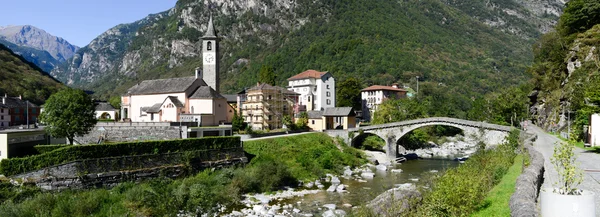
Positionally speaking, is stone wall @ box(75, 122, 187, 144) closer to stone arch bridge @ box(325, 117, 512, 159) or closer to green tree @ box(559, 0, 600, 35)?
stone arch bridge @ box(325, 117, 512, 159)

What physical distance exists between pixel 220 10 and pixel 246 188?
176723 mm

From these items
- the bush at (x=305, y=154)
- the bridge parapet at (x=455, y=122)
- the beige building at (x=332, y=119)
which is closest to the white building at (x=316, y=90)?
the beige building at (x=332, y=119)

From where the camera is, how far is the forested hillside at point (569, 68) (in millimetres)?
37438

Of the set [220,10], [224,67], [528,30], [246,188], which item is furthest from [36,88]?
[528,30]

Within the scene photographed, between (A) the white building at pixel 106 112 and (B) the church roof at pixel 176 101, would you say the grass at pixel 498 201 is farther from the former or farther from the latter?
(A) the white building at pixel 106 112

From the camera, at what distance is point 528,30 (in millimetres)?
190375

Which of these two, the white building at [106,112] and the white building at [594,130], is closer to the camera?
the white building at [594,130]

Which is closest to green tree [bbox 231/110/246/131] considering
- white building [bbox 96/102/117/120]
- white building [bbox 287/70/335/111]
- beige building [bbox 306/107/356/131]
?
beige building [bbox 306/107/356/131]

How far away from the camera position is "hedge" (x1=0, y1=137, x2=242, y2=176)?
26.2 metres

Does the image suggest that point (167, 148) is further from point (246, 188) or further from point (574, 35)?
point (574, 35)

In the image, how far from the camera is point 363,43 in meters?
128

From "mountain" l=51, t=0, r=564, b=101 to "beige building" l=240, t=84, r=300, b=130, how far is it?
5237 centimetres

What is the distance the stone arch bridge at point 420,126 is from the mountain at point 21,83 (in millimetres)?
78150

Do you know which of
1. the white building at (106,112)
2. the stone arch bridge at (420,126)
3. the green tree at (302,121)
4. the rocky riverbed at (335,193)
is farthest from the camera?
the white building at (106,112)
